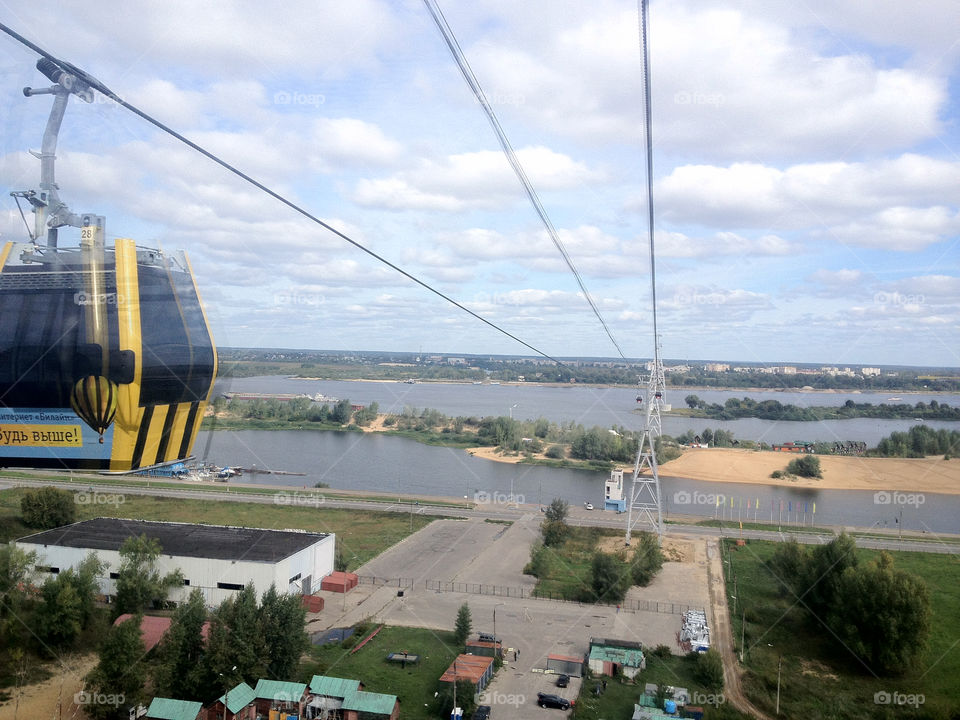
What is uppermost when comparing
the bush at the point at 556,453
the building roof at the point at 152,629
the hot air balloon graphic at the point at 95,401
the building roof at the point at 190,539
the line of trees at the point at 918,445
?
the hot air balloon graphic at the point at 95,401

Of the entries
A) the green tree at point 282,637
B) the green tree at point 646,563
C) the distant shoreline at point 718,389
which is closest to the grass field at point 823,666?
the green tree at point 646,563

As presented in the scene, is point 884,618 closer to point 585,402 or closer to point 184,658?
point 184,658

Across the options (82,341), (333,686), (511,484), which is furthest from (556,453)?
(82,341)

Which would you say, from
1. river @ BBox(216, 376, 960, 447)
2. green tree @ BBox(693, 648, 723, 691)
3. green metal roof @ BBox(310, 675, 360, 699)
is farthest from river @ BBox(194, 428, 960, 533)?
green metal roof @ BBox(310, 675, 360, 699)

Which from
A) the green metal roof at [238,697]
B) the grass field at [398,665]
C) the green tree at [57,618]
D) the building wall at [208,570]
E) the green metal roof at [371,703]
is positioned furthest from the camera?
the building wall at [208,570]

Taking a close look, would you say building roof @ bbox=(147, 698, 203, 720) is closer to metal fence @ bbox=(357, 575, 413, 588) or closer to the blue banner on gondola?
the blue banner on gondola

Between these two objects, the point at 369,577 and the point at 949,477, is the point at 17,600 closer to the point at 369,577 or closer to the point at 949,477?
the point at 369,577

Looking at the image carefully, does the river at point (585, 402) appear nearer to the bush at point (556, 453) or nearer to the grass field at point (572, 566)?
the bush at point (556, 453)

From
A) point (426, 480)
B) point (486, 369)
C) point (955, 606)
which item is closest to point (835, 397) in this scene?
point (486, 369)
